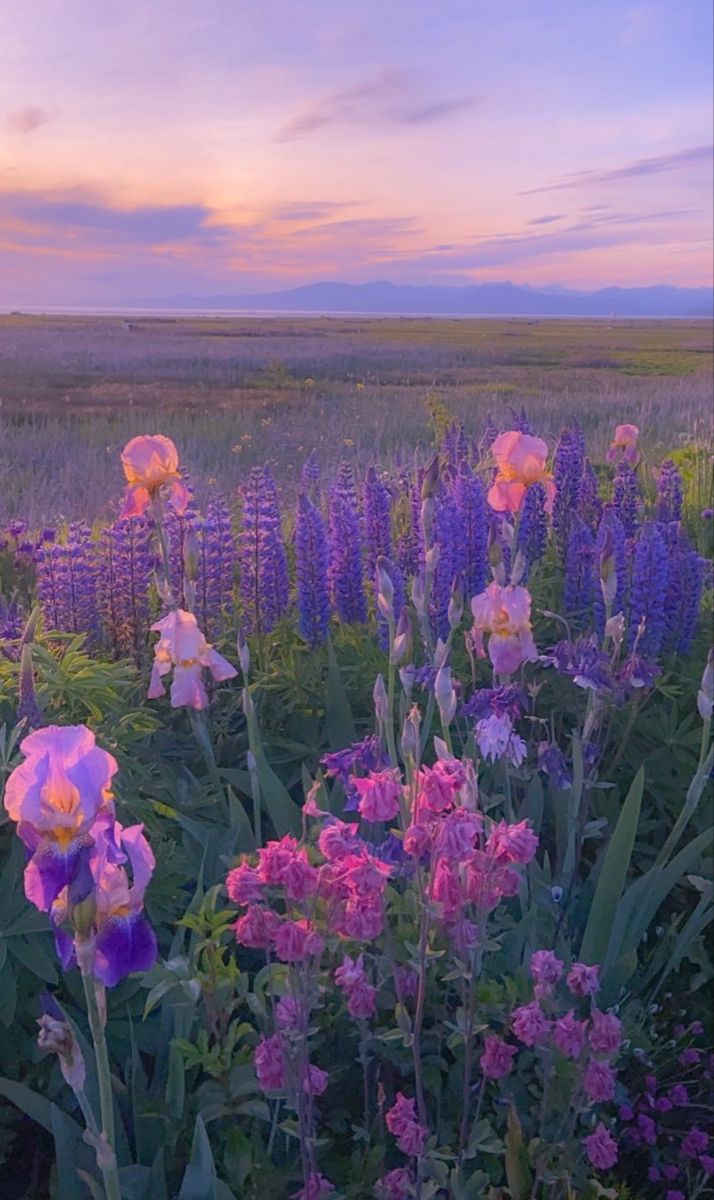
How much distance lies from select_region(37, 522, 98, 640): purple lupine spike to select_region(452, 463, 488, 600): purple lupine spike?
1.24 metres

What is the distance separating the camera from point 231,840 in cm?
231

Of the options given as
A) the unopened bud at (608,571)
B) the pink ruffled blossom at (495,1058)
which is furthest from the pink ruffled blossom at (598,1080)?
the unopened bud at (608,571)

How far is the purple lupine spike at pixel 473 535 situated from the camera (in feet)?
10.7

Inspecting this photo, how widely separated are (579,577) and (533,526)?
13.9 inches

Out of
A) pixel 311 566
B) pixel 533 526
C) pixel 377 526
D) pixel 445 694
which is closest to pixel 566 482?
pixel 533 526

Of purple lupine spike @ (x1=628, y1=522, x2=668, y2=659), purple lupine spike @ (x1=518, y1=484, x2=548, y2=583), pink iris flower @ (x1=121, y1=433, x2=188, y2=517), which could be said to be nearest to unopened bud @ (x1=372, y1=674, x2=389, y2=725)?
pink iris flower @ (x1=121, y1=433, x2=188, y2=517)

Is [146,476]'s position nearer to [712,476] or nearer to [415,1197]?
[415,1197]

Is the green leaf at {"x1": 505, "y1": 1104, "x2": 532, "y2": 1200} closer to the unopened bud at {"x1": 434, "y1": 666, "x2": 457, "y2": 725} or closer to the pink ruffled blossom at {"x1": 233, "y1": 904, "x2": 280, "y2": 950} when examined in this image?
the pink ruffled blossom at {"x1": 233, "y1": 904, "x2": 280, "y2": 950}

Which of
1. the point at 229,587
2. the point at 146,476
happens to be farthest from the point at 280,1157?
the point at 229,587

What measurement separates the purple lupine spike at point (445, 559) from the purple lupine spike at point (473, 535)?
1.1 inches

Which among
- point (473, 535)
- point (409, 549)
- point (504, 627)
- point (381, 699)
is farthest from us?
point (409, 549)

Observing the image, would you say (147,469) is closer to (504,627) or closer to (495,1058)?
(504,627)

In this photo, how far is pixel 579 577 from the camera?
348 centimetres

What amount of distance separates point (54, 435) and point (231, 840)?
12.2 meters
